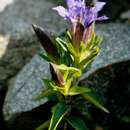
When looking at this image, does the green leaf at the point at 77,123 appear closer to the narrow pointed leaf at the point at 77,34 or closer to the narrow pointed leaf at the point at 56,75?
the narrow pointed leaf at the point at 56,75

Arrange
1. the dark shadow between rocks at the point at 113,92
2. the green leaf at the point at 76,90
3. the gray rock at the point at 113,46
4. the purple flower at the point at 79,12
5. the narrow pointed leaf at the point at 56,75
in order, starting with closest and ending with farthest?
the purple flower at the point at 79,12 → the narrow pointed leaf at the point at 56,75 → the green leaf at the point at 76,90 → the dark shadow between rocks at the point at 113,92 → the gray rock at the point at 113,46

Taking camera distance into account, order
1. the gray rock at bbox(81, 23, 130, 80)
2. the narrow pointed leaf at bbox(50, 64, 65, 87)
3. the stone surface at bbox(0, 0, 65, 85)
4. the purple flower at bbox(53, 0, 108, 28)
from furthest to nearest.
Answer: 1. the stone surface at bbox(0, 0, 65, 85)
2. the gray rock at bbox(81, 23, 130, 80)
3. the narrow pointed leaf at bbox(50, 64, 65, 87)
4. the purple flower at bbox(53, 0, 108, 28)

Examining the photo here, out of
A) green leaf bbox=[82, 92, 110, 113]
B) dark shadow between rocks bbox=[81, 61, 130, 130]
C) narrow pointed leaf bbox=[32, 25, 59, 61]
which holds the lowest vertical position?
dark shadow between rocks bbox=[81, 61, 130, 130]

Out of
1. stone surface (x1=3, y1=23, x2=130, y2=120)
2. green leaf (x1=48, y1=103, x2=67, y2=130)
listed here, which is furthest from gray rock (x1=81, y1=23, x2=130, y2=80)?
green leaf (x1=48, y1=103, x2=67, y2=130)

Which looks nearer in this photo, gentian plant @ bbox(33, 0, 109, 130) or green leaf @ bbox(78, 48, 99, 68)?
gentian plant @ bbox(33, 0, 109, 130)

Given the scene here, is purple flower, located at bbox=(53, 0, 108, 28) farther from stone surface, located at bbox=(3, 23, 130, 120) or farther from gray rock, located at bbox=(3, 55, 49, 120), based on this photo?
gray rock, located at bbox=(3, 55, 49, 120)

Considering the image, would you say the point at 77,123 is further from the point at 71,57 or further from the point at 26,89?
the point at 26,89

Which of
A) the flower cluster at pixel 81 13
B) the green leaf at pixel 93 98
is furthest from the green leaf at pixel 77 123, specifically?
the flower cluster at pixel 81 13

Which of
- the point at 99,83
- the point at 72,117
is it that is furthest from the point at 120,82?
the point at 72,117
